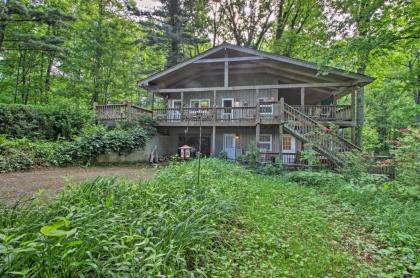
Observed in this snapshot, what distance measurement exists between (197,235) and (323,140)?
8.42 meters

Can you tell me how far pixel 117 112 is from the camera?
46.8 feet

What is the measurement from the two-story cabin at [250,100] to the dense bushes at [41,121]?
4623 millimetres

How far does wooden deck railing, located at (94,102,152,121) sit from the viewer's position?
1395 centimetres

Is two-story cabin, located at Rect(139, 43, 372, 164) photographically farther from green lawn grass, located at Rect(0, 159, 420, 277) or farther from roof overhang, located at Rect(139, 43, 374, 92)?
green lawn grass, located at Rect(0, 159, 420, 277)

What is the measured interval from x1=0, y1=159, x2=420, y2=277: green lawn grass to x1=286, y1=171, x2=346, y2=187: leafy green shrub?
2.21 metres

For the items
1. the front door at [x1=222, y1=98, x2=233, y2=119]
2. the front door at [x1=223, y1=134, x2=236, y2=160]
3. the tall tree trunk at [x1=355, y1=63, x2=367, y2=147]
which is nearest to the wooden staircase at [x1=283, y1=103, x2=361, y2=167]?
the front door at [x1=222, y1=98, x2=233, y2=119]

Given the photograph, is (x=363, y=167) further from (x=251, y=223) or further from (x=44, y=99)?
(x=44, y=99)

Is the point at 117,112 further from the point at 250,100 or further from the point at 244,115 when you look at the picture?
the point at 250,100

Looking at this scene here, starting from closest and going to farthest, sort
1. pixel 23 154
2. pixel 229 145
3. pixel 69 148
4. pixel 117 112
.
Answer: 1. pixel 23 154
2. pixel 69 148
3. pixel 117 112
4. pixel 229 145

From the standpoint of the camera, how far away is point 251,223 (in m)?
4.30

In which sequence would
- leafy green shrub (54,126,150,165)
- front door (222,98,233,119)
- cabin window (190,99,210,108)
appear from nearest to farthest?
leafy green shrub (54,126,150,165), front door (222,98,233,119), cabin window (190,99,210,108)

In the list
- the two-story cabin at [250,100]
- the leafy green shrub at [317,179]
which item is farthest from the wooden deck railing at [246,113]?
the leafy green shrub at [317,179]

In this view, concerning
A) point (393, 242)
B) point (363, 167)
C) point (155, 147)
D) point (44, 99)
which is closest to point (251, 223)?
point (393, 242)

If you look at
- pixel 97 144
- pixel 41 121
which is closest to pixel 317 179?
pixel 97 144
